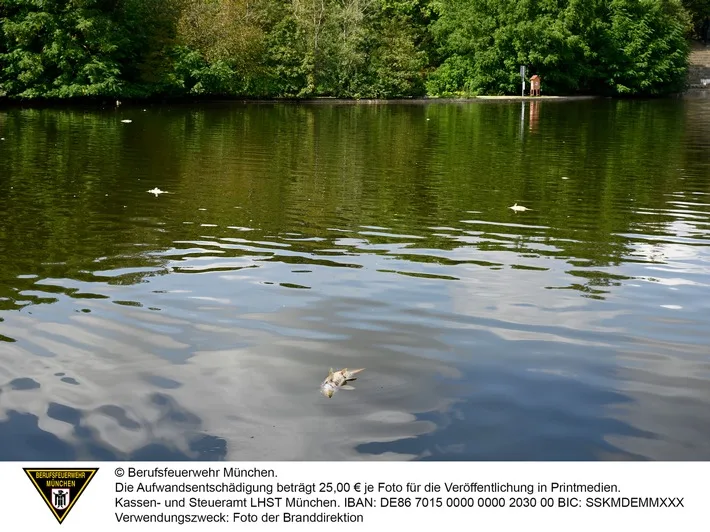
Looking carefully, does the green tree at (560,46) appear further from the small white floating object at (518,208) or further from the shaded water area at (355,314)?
the small white floating object at (518,208)

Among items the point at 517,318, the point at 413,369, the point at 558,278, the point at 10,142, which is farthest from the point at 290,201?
the point at 10,142

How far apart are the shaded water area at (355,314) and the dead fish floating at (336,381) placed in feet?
0.33

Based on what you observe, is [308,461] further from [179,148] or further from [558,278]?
[179,148]

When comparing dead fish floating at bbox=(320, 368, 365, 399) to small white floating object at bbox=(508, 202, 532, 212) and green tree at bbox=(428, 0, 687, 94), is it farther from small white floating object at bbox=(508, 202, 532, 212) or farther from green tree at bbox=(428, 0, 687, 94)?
green tree at bbox=(428, 0, 687, 94)

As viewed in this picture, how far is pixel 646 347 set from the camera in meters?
6.64

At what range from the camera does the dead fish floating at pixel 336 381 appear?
5777 millimetres

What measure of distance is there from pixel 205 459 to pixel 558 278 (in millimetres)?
4940

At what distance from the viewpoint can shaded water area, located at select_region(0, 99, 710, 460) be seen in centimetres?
521
